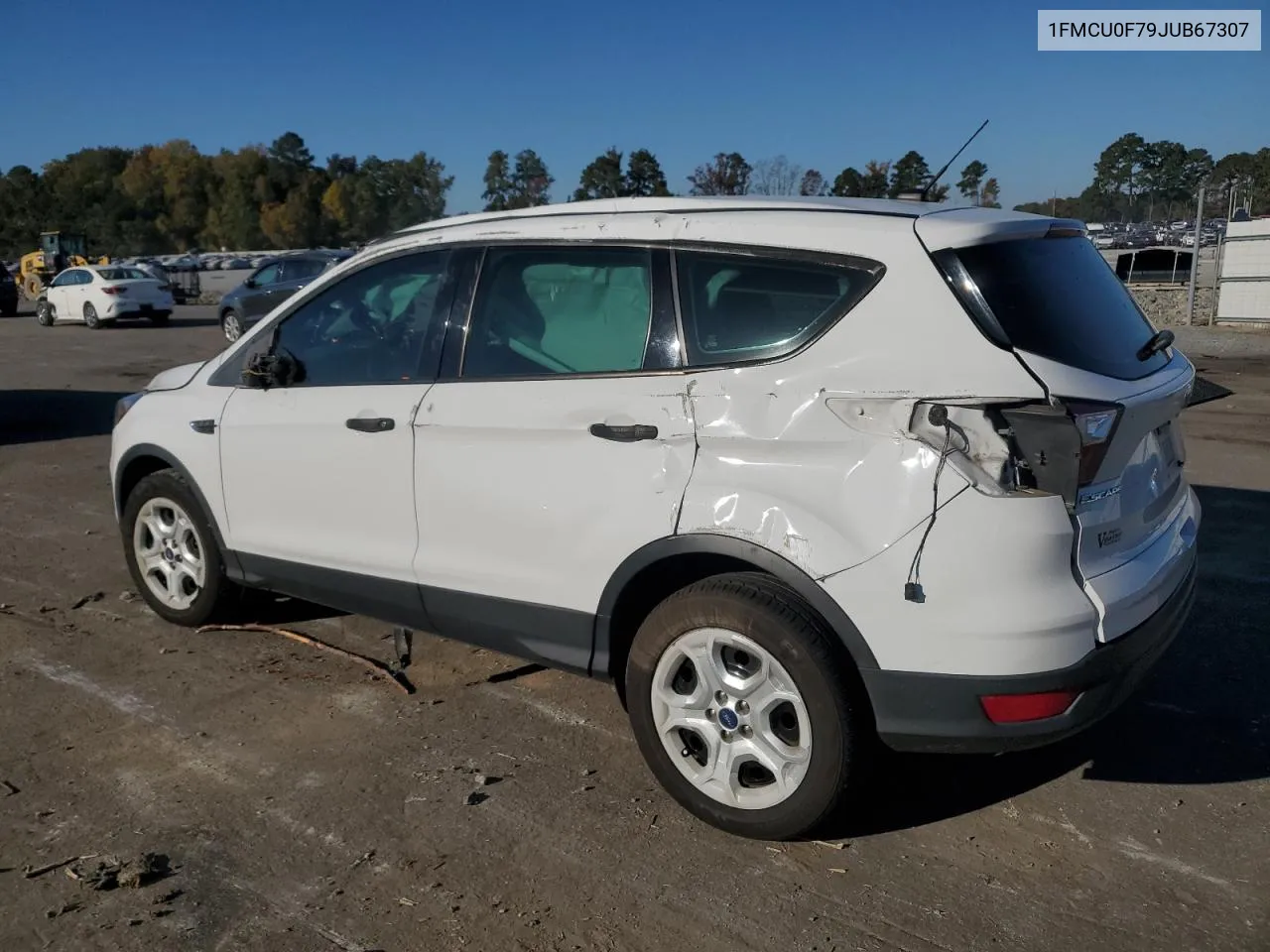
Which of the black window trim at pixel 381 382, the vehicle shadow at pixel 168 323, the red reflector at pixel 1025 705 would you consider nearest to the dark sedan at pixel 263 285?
the vehicle shadow at pixel 168 323

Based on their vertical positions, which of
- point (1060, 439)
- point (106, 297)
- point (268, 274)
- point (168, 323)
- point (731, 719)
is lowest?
point (168, 323)

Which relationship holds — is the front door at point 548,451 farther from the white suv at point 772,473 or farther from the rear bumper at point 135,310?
the rear bumper at point 135,310

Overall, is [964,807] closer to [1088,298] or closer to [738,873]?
[738,873]

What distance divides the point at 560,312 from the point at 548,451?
1.73 ft

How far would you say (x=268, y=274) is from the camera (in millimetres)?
22375

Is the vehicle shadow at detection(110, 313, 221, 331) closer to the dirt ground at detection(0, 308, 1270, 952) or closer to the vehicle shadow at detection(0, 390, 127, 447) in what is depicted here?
→ the vehicle shadow at detection(0, 390, 127, 447)

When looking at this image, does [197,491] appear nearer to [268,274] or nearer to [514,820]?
[514,820]

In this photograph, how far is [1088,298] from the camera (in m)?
3.44

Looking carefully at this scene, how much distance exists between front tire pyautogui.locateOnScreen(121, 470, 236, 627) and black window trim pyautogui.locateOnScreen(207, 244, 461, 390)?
563 millimetres

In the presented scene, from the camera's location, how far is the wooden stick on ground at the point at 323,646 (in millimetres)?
4678

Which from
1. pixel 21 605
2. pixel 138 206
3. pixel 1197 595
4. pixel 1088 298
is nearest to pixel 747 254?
pixel 1088 298

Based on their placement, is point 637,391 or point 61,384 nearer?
point 637,391

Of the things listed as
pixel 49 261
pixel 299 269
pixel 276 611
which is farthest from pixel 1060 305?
pixel 49 261

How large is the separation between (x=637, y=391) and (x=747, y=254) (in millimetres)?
547
